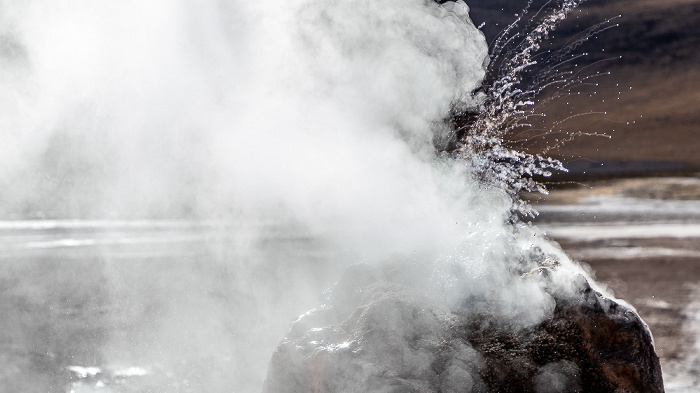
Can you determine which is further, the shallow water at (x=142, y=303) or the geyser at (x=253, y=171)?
the shallow water at (x=142, y=303)

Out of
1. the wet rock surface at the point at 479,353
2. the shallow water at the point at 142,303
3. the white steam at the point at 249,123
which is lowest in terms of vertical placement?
the wet rock surface at the point at 479,353

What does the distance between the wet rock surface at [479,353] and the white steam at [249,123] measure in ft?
2.28

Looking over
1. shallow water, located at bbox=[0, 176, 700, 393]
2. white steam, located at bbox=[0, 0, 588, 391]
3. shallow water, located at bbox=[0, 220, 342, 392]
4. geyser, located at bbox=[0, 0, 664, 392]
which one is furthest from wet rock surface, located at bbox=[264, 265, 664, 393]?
shallow water, located at bbox=[0, 176, 700, 393]

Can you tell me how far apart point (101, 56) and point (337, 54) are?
1767mm

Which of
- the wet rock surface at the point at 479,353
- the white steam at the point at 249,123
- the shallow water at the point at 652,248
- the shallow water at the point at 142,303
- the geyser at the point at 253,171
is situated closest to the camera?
the wet rock surface at the point at 479,353

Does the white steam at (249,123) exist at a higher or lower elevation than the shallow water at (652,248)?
higher

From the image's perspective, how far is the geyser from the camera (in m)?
2.96

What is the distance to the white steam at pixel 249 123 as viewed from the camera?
3.57 metres

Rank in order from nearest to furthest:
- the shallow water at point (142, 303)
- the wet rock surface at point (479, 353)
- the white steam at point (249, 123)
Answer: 1. the wet rock surface at point (479, 353)
2. the white steam at point (249, 123)
3. the shallow water at point (142, 303)

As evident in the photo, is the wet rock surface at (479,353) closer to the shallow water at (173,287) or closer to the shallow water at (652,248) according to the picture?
the shallow water at (173,287)

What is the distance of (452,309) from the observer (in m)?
2.52

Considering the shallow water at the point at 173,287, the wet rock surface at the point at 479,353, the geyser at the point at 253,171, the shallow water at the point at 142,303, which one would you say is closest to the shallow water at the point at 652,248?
the shallow water at the point at 173,287

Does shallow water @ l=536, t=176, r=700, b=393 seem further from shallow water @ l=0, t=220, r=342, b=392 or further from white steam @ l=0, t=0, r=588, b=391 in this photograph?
shallow water @ l=0, t=220, r=342, b=392

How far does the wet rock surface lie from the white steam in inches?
27.4
